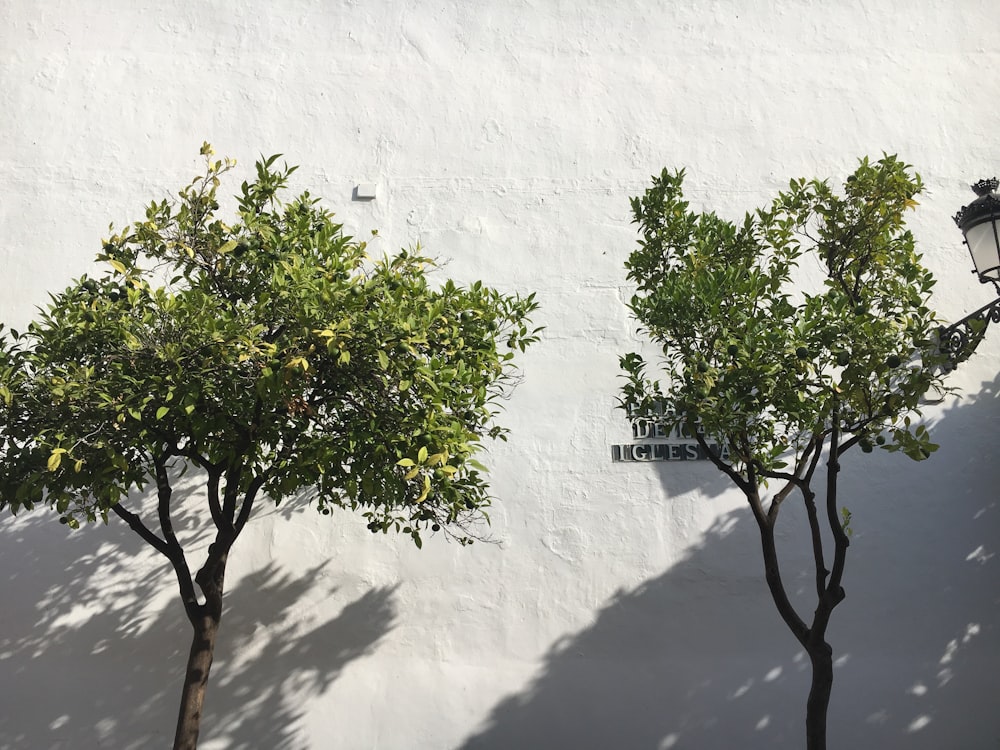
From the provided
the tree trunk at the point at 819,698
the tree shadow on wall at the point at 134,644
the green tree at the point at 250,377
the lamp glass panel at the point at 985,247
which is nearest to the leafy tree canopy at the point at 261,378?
the green tree at the point at 250,377

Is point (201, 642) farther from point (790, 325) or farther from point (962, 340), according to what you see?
point (962, 340)

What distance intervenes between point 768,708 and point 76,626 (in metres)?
5.67

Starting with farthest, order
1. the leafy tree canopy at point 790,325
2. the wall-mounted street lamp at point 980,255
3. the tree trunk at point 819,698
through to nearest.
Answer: the tree trunk at point 819,698 < the leafy tree canopy at point 790,325 < the wall-mounted street lamp at point 980,255

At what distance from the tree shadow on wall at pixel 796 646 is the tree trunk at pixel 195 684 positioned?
220 cm

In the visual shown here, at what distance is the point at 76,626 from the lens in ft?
23.2

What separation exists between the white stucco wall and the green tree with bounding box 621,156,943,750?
5.91 feet

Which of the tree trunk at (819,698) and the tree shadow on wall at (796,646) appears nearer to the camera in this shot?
the tree trunk at (819,698)

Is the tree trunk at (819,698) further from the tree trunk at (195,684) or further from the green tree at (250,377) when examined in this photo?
the tree trunk at (195,684)

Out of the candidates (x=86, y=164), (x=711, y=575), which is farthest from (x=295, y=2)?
(x=711, y=575)

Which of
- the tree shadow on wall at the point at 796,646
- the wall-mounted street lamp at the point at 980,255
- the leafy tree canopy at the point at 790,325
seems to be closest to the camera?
the wall-mounted street lamp at the point at 980,255

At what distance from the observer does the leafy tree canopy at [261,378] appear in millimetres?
4719

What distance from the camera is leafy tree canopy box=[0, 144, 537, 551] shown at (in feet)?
15.5

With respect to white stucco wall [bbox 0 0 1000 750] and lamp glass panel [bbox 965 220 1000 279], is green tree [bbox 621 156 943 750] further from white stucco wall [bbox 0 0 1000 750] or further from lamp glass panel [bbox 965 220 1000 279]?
white stucco wall [bbox 0 0 1000 750]

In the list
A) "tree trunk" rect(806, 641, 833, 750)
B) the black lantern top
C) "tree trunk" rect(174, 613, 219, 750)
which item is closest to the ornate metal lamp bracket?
the black lantern top
